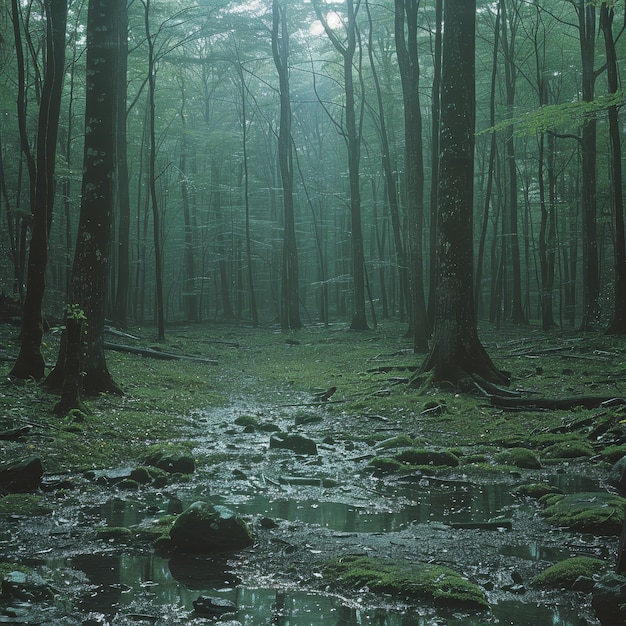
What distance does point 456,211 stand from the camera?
10375 millimetres

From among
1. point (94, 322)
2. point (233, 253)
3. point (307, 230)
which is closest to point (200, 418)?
point (94, 322)

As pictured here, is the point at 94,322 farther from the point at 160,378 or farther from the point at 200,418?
the point at 160,378

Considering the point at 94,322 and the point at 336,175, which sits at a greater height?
the point at 336,175

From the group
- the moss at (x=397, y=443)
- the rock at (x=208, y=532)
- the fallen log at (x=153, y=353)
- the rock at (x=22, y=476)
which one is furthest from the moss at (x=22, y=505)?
the fallen log at (x=153, y=353)

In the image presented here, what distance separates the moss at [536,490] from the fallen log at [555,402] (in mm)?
2708

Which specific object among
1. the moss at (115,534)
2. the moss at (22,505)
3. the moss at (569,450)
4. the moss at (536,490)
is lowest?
the moss at (536,490)

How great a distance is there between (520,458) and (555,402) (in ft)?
7.51

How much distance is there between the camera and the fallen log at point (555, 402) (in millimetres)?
8092

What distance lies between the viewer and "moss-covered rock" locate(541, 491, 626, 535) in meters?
4.40

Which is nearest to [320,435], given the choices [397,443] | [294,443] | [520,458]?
[294,443]

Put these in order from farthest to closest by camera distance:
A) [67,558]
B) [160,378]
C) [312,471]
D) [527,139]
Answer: [527,139]
[160,378]
[312,471]
[67,558]

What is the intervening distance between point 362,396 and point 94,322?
14.7ft

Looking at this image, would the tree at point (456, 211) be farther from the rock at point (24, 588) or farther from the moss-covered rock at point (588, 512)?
the rock at point (24, 588)

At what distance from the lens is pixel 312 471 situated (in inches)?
259
